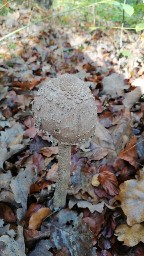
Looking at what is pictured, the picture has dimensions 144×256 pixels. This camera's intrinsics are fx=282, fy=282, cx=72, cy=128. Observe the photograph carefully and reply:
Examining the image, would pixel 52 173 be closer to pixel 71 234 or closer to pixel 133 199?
pixel 71 234

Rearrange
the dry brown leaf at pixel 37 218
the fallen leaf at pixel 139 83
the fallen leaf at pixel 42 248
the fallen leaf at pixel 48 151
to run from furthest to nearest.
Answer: the fallen leaf at pixel 139 83
the fallen leaf at pixel 48 151
the dry brown leaf at pixel 37 218
the fallen leaf at pixel 42 248

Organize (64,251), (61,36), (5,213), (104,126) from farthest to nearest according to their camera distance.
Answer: (61,36) → (104,126) → (5,213) → (64,251)

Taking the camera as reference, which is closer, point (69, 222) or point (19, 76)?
point (69, 222)

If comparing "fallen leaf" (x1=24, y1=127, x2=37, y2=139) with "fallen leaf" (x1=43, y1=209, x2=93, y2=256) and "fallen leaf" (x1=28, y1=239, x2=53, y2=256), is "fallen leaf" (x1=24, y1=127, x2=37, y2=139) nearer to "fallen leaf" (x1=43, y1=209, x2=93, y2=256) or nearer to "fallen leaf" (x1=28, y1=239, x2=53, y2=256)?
"fallen leaf" (x1=43, y1=209, x2=93, y2=256)

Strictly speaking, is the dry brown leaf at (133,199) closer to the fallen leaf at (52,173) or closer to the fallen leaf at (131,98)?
the fallen leaf at (52,173)

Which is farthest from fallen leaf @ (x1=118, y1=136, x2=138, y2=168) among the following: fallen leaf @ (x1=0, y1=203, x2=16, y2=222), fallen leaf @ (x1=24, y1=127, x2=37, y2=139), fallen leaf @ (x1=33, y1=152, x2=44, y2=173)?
fallen leaf @ (x1=0, y1=203, x2=16, y2=222)

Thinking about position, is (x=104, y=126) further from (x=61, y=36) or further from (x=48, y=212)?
(x=61, y=36)

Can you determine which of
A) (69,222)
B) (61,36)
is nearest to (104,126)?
(69,222)

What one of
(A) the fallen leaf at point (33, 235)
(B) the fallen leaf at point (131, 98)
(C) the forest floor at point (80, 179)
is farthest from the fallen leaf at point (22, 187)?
(B) the fallen leaf at point (131, 98)
